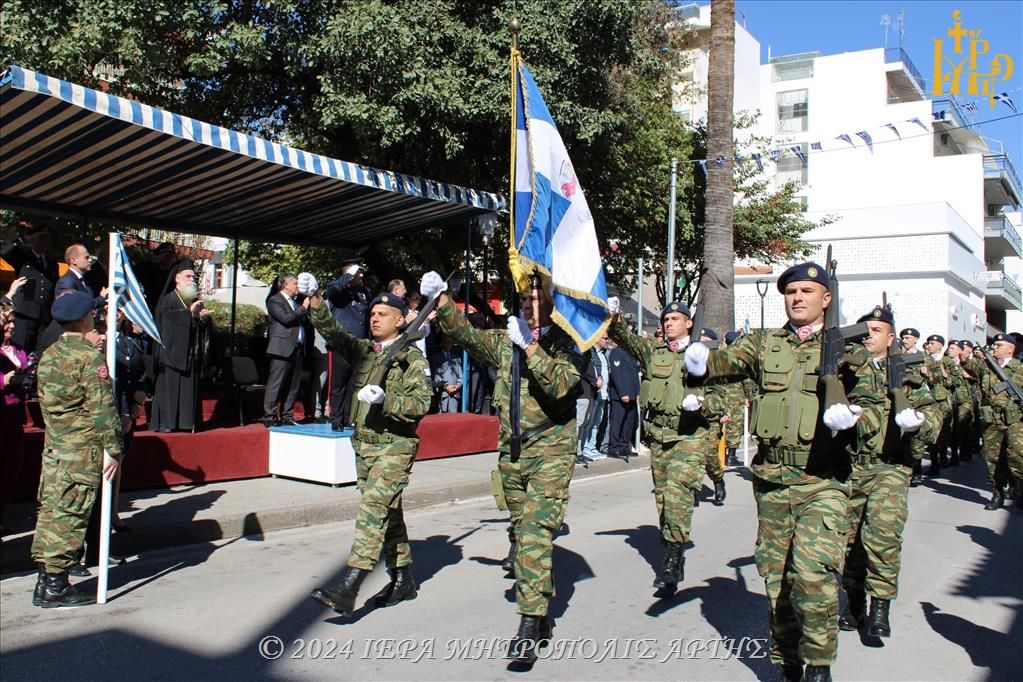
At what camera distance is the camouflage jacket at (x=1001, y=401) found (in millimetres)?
11047

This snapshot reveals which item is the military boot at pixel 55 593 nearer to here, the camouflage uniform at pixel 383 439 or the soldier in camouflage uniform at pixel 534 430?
the camouflage uniform at pixel 383 439

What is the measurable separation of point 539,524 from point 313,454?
5499 millimetres

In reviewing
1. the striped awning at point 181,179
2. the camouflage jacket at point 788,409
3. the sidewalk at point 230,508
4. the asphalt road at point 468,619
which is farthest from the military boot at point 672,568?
the striped awning at point 181,179

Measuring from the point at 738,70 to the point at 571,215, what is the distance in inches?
2022

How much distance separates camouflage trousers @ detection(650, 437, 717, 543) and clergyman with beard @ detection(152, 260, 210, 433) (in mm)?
5348

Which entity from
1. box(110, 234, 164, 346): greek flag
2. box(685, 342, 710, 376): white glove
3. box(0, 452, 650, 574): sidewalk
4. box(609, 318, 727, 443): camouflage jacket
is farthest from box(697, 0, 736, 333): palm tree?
box(685, 342, 710, 376): white glove

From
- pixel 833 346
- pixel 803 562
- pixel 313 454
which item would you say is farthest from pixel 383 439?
pixel 313 454

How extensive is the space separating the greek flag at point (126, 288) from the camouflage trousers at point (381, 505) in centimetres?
210

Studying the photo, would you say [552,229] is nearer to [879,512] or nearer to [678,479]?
[678,479]

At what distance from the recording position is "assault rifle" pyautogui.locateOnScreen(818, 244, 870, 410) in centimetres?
433

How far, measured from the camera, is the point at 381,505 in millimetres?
5684

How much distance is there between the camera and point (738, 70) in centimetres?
5316

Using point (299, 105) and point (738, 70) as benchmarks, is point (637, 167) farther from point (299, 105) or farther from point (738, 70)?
point (738, 70)

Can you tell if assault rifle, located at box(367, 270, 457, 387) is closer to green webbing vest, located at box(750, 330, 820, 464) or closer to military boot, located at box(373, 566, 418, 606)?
military boot, located at box(373, 566, 418, 606)
